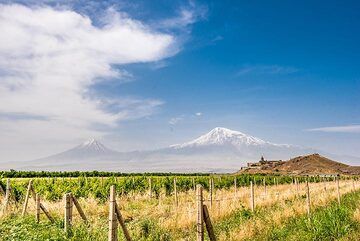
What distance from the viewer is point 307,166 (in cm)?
12731

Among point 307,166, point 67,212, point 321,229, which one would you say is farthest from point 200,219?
point 307,166

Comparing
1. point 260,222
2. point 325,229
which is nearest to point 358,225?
point 325,229

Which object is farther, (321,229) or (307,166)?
(307,166)

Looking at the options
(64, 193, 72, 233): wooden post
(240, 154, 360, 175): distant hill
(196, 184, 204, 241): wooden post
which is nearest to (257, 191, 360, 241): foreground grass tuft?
(196, 184, 204, 241): wooden post

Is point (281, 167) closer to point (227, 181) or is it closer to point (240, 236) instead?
point (227, 181)

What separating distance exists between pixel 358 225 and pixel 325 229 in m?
1.30

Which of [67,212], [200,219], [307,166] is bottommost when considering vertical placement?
[67,212]

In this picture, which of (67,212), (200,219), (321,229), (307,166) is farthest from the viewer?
(307,166)

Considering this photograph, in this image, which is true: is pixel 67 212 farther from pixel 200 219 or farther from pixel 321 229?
Answer: pixel 321 229

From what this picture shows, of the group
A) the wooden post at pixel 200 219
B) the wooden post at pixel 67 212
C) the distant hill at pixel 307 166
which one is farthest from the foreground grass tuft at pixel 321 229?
the distant hill at pixel 307 166

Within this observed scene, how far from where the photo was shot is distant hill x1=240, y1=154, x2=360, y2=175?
122800mm

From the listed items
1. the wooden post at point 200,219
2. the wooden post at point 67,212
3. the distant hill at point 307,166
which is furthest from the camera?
the distant hill at point 307,166

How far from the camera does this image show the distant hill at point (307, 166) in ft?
403

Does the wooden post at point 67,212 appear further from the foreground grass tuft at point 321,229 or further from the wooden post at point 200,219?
the foreground grass tuft at point 321,229
